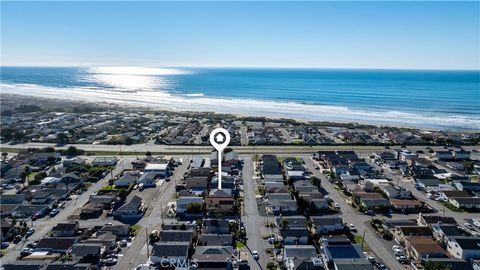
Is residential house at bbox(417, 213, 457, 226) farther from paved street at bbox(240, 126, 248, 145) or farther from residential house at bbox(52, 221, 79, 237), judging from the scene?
paved street at bbox(240, 126, 248, 145)

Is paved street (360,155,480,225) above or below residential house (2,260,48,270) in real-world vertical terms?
above

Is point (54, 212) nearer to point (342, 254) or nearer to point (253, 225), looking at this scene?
point (253, 225)

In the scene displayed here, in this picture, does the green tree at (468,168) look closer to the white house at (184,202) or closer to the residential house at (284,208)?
the residential house at (284,208)

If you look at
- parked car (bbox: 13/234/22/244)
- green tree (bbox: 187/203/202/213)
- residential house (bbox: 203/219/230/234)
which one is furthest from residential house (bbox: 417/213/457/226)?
parked car (bbox: 13/234/22/244)

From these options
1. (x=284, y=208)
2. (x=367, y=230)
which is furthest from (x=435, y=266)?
(x=284, y=208)

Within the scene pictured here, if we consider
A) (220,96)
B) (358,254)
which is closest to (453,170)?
(358,254)

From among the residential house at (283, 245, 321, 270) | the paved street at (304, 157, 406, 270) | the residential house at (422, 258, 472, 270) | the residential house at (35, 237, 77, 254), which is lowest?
the residential house at (35, 237, 77, 254)

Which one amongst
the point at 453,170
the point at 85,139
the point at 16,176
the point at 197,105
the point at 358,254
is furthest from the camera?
the point at 197,105

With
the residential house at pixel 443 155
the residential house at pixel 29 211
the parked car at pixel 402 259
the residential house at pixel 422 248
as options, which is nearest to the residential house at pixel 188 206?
the residential house at pixel 29 211

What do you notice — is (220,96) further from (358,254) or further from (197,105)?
(358,254)
